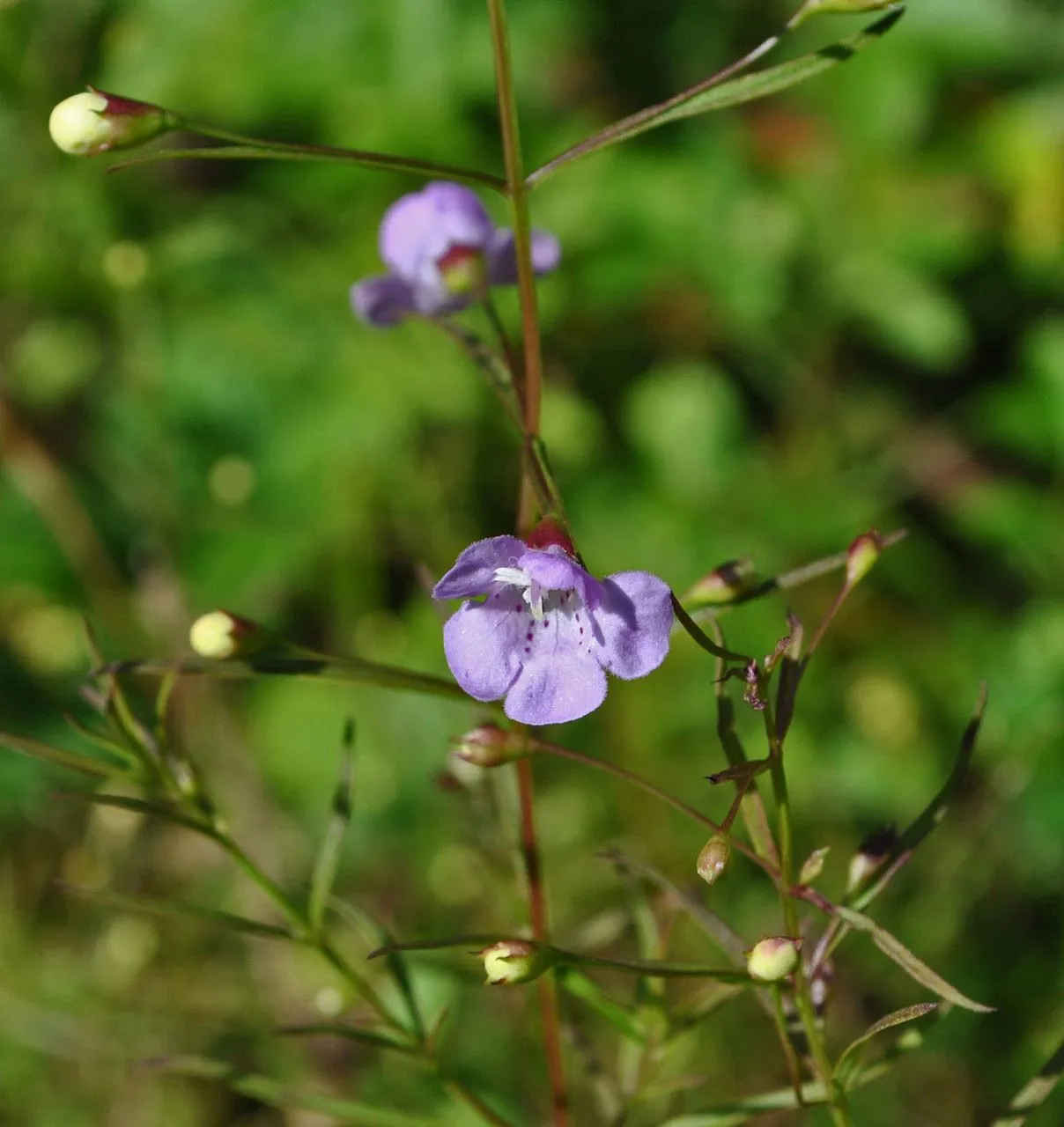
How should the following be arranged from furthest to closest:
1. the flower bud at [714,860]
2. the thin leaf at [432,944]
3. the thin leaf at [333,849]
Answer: the thin leaf at [333,849], the thin leaf at [432,944], the flower bud at [714,860]

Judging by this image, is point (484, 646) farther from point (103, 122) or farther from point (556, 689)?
point (103, 122)

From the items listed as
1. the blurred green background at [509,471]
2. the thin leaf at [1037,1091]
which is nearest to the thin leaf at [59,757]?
the thin leaf at [1037,1091]

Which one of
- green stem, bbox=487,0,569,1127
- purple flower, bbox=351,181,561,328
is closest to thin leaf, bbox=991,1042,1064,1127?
green stem, bbox=487,0,569,1127

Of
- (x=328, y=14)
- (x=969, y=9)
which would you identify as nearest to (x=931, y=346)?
(x=969, y=9)

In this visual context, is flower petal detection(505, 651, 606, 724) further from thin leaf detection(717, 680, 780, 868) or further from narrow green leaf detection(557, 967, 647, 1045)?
narrow green leaf detection(557, 967, 647, 1045)

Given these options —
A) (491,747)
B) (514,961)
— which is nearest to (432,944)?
(514,961)

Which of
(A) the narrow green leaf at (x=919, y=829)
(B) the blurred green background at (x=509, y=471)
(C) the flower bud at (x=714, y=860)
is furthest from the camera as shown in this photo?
(B) the blurred green background at (x=509, y=471)

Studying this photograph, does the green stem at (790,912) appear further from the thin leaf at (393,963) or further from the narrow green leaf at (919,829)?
the thin leaf at (393,963)
